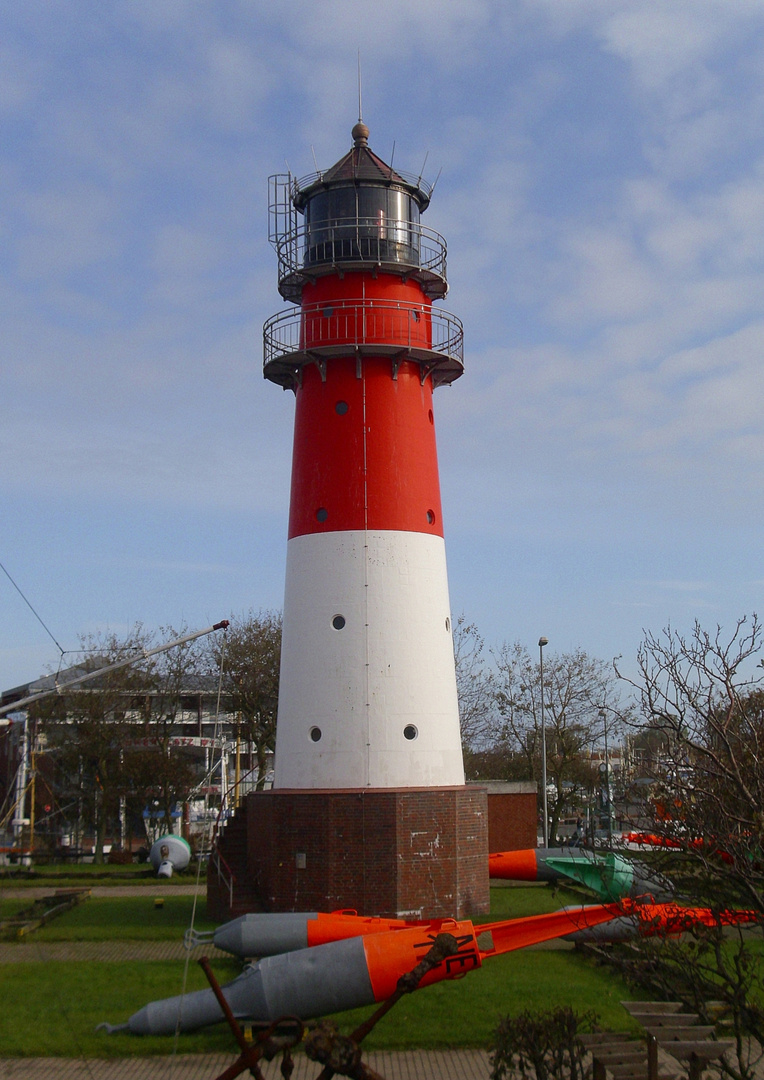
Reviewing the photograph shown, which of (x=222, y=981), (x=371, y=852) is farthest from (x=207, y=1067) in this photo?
(x=371, y=852)

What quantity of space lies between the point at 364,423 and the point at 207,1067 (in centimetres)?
1426

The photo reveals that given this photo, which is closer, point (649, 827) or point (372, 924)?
point (649, 827)

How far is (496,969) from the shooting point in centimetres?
1908

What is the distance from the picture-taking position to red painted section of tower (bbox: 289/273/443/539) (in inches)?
948

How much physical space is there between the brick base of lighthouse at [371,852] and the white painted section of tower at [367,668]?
57 centimetres

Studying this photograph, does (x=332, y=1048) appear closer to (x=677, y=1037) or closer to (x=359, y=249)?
(x=677, y=1037)

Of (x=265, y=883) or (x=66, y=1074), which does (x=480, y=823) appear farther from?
(x=66, y=1074)

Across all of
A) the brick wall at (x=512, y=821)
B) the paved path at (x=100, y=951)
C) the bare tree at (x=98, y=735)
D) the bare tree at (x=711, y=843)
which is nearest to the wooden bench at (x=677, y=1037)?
the bare tree at (x=711, y=843)

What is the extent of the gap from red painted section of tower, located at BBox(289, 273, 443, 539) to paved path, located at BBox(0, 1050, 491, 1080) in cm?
1195

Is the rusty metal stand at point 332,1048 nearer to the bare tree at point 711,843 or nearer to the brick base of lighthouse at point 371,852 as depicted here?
the bare tree at point 711,843

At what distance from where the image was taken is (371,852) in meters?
21.9

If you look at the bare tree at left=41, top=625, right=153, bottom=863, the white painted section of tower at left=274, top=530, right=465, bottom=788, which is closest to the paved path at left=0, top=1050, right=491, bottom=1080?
the white painted section of tower at left=274, top=530, right=465, bottom=788

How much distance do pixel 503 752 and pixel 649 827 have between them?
4955cm

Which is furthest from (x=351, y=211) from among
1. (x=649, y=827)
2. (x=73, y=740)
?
(x=73, y=740)
